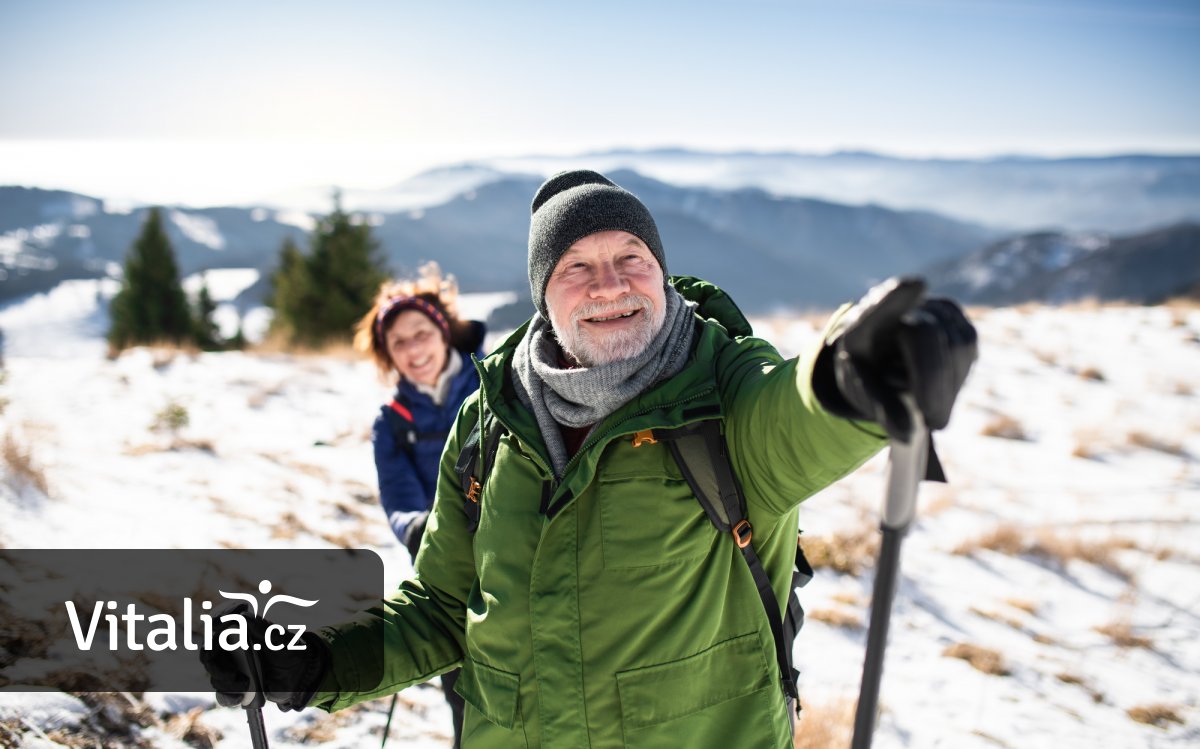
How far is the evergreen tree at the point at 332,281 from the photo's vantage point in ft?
61.7

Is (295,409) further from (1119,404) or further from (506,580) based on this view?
(1119,404)

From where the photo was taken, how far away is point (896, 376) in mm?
1071

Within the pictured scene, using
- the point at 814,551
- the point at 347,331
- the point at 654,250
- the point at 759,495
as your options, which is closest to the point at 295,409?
the point at 814,551

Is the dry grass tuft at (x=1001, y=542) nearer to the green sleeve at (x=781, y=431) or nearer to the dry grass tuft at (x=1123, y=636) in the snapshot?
the dry grass tuft at (x=1123, y=636)

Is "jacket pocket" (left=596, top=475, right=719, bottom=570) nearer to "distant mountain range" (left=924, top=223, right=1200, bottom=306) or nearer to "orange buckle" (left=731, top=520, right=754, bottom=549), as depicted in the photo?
"orange buckle" (left=731, top=520, right=754, bottom=549)

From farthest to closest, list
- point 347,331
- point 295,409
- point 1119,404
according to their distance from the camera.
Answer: point 347,331
point 1119,404
point 295,409

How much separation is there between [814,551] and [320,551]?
3533mm

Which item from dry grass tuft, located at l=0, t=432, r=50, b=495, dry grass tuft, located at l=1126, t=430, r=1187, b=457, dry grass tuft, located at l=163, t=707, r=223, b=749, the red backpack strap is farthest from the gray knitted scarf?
dry grass tuft, located at l=1126, t=430, r=1187, b=457

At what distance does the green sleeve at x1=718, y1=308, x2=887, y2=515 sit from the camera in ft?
4.10

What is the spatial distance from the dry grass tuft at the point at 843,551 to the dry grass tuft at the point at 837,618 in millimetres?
565

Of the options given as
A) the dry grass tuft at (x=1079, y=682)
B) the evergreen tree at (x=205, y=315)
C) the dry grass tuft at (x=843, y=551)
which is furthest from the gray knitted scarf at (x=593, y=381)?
the evergreen tree at (x=205, y=315)

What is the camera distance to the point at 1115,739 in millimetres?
3453

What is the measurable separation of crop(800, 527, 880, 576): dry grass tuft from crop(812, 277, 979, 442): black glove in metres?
4.32

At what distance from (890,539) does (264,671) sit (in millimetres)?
1575
